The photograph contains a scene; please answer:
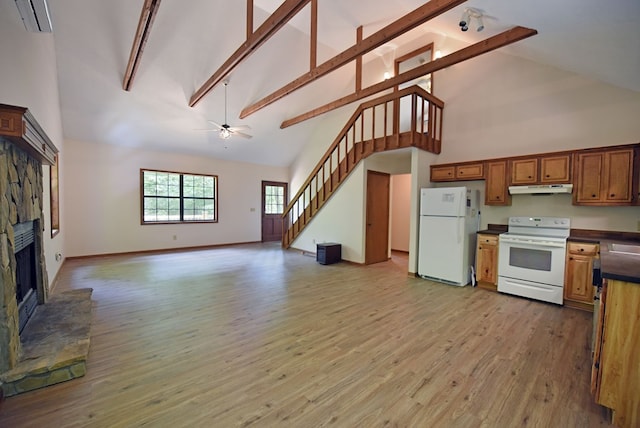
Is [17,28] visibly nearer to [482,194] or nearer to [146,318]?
[146,318]

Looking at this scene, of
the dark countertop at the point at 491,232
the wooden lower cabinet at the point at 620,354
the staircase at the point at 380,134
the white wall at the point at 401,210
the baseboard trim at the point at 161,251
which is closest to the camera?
the wooden lower cabinet at the point at 620,354

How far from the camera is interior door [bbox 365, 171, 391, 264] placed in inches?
234

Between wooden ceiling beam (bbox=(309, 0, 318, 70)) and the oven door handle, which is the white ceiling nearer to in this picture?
wooden ceiling beam (bbox=(309, 0, 318, 70))

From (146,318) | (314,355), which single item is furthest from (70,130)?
(314,355)

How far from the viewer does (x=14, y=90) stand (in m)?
2.40

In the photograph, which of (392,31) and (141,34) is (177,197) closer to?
(141,34)

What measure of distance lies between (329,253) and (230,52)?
4.40 meters

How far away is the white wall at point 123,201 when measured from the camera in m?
6.16

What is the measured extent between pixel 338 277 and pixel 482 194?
9.76ft

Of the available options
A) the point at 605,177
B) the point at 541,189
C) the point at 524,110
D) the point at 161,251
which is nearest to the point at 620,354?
the point at 541,189

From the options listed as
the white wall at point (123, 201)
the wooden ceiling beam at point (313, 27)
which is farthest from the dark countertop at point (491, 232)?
the white wall at point (123, 201)

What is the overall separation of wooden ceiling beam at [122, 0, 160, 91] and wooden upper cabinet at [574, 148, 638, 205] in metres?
5.60

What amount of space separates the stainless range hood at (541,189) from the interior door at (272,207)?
280 inches

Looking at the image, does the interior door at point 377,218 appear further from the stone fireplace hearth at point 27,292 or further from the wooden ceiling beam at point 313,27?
the stone fireplace hearth at point 27,292
